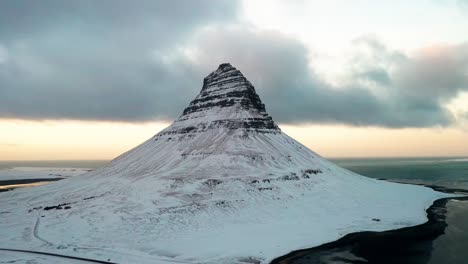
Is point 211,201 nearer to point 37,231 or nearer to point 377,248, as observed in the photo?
point 37,231

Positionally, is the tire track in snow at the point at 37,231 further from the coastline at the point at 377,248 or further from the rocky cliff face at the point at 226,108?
the rocky cliff face at the point at 226,108

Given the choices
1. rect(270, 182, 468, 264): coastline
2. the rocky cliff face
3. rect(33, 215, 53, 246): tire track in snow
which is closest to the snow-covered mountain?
rect(33, 215, 53, 246): tire track in snow

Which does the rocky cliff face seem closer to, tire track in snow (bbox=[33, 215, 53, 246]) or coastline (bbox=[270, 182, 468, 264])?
tire track in snow (bbox=[33, 215, 53, 246])

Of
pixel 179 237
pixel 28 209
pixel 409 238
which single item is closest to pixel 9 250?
pixel 179 237

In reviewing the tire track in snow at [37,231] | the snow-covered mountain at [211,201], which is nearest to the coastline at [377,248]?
the snow-covered mountain at [211,201]

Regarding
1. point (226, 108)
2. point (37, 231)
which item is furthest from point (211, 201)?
point (226, 108)
